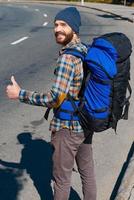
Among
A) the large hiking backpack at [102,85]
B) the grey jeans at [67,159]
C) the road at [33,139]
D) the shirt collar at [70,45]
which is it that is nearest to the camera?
the large hiking backpack at [102,85]

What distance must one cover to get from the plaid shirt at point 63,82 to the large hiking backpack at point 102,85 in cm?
5

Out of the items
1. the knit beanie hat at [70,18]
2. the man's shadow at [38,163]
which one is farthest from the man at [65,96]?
the man's shadow at [38,163]

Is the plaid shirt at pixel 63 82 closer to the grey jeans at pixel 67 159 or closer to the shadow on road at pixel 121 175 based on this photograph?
the grey jeans at pixel 67 159

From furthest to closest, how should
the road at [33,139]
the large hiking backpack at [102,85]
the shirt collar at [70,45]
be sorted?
the road at [33,139] → the shirt collar at [70,45] → the large hiking backpack at [102,85]

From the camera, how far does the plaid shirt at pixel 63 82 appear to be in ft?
12.5

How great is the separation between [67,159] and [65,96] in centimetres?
58

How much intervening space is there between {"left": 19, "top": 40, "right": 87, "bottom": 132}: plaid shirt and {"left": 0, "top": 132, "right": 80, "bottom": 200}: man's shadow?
1559mm

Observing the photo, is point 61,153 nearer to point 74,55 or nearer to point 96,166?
point 74,55

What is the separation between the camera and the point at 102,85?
12.6ft

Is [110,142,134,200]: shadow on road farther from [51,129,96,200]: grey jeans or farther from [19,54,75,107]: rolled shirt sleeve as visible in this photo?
[19,54,75,107]: rolled shirt sleeve

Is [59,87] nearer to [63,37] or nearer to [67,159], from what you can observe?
[63,37]

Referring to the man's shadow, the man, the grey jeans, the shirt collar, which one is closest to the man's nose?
the man

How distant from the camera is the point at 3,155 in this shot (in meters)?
6.23

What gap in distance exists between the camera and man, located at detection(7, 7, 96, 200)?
3.85 metres
